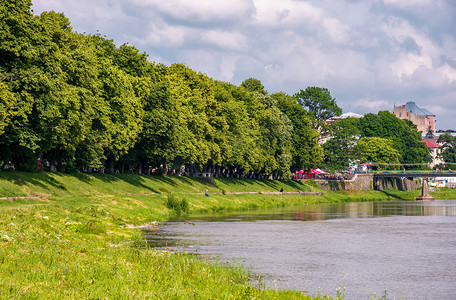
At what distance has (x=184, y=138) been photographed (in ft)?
293

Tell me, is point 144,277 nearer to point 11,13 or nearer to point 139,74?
point 11,13

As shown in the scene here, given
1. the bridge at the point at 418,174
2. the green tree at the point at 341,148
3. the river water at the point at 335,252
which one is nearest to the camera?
the river water at the point at 335,252

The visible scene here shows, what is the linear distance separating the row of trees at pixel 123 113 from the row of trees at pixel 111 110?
130mm

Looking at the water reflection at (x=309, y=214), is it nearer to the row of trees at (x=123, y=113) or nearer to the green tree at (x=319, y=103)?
the row of trees at (x=123, y=113)

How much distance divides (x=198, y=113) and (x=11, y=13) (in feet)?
156

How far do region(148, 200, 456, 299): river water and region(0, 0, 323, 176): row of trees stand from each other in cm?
1559

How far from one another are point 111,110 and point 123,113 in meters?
1.58

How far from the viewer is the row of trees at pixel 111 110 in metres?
54.0

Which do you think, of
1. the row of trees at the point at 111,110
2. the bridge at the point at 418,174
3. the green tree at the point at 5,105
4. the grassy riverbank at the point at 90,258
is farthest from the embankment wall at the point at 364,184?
the green tree at the point at 5,105

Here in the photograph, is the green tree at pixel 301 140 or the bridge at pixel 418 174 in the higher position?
the green tree at pixel 301 140

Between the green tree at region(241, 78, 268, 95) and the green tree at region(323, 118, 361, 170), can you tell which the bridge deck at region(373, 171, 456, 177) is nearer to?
the green tree at region(323, 118, 361, 170)

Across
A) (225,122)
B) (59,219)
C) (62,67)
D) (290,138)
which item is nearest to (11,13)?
(62,67)

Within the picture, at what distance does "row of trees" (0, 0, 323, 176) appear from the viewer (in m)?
54.0

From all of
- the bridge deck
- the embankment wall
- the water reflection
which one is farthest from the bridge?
the water reflection
